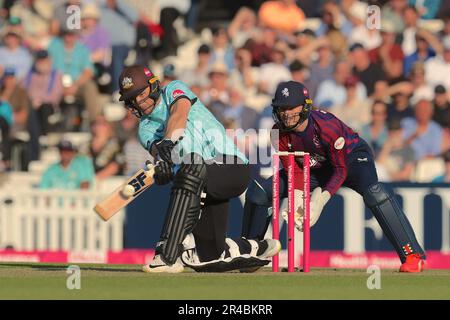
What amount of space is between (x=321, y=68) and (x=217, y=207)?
801 cm

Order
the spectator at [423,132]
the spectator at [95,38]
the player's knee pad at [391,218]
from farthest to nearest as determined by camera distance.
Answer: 1. the spectator at [95,38]
2. the spectator at [423,132]
3. the player's knee pad at [391,218]

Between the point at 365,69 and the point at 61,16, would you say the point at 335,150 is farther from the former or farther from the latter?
the point at 61,16

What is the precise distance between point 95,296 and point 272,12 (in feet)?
36.7

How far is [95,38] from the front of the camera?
19469 millimetres

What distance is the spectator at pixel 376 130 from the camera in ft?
57.4

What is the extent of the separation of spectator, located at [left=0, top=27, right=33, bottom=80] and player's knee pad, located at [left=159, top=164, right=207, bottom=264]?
924 centimetres

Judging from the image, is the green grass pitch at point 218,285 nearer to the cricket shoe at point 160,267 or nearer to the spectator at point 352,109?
the cricket shoe at point 160,267

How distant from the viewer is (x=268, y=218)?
451 inches

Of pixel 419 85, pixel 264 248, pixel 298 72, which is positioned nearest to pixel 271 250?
pixel 264 248

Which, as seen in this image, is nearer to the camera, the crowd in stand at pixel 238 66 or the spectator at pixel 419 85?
the crowd in stand at pixel 238 66

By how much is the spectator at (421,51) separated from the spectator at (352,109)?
0.95 m

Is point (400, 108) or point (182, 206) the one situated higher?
point (400, 108)

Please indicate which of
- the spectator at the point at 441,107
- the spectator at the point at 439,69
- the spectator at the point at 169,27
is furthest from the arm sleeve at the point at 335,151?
the spectator at the point at 169,27

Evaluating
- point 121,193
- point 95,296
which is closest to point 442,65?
point 121,193
